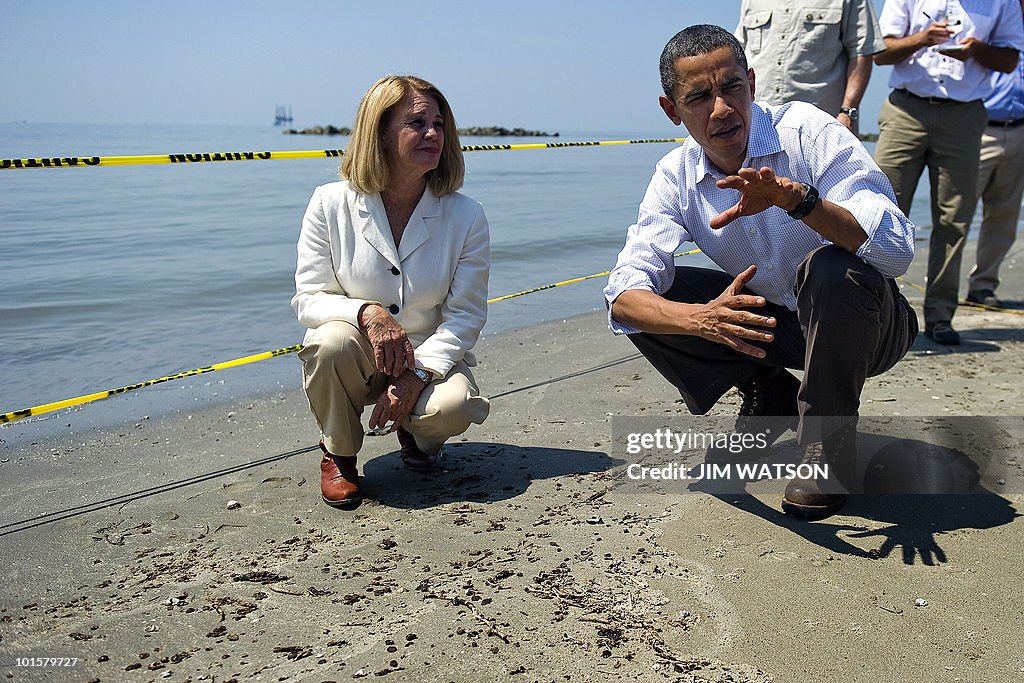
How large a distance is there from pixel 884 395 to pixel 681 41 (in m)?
2.07

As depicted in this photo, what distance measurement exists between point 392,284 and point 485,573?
1.16 meters

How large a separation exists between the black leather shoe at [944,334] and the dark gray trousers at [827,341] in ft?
7.30

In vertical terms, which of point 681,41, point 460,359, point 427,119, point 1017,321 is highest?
point 681,41

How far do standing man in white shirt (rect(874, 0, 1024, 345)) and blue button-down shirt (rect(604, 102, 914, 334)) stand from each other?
8.33 ft

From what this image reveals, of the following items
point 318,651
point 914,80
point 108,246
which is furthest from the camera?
point 108,246

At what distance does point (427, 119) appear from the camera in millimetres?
3359

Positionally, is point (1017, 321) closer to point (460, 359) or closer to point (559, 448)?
point (559, 448)

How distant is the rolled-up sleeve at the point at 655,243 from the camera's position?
316 cm

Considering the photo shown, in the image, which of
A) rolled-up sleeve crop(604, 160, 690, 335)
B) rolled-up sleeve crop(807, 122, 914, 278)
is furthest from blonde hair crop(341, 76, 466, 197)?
rolled-up sleeve crop(807, 122, 914, 278)

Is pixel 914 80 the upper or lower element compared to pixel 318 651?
upper

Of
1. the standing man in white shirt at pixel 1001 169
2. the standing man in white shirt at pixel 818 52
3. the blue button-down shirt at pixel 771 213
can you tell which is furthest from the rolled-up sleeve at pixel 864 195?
the standing man in white shirt at pixel 1001 169

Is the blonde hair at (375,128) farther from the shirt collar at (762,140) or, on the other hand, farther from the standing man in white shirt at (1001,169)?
the standing man in white shirt at (1001,169)

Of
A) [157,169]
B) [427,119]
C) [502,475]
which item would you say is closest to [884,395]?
[502,475]

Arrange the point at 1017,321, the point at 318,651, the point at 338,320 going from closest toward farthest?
the point at 318,651, the point at 338,320, the point at 1017,321
